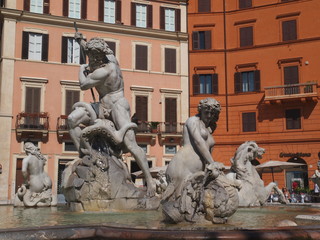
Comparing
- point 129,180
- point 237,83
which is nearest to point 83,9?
point 237,83

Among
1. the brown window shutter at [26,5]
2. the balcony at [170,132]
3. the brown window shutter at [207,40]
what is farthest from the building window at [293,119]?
the brown window shutter at [26,5]

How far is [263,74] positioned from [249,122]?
3.70 metres

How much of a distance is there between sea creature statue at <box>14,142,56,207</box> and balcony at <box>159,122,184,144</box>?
76.8ft

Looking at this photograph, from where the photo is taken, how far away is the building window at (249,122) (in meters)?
32.3

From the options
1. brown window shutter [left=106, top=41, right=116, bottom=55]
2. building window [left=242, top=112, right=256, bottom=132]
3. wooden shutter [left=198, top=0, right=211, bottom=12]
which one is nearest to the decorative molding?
brown window shutter [left=106, top=41, right=116, bottom=55]

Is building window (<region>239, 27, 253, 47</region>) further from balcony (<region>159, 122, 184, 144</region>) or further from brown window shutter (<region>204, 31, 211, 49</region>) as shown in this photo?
balcony (<region>159, 122, 184, 144</region>)

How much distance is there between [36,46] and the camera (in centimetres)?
3012

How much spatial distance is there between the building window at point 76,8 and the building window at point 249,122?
1372cm

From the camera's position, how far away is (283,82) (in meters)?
31.9

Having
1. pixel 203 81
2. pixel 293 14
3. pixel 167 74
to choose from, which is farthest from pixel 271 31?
pixel 167 74

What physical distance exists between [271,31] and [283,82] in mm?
4184

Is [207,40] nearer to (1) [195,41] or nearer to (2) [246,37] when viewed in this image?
(1) [195,41]

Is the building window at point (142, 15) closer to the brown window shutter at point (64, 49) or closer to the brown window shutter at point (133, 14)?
the brown window shutter at point (133, 14)

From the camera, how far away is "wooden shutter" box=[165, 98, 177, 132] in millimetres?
32219
